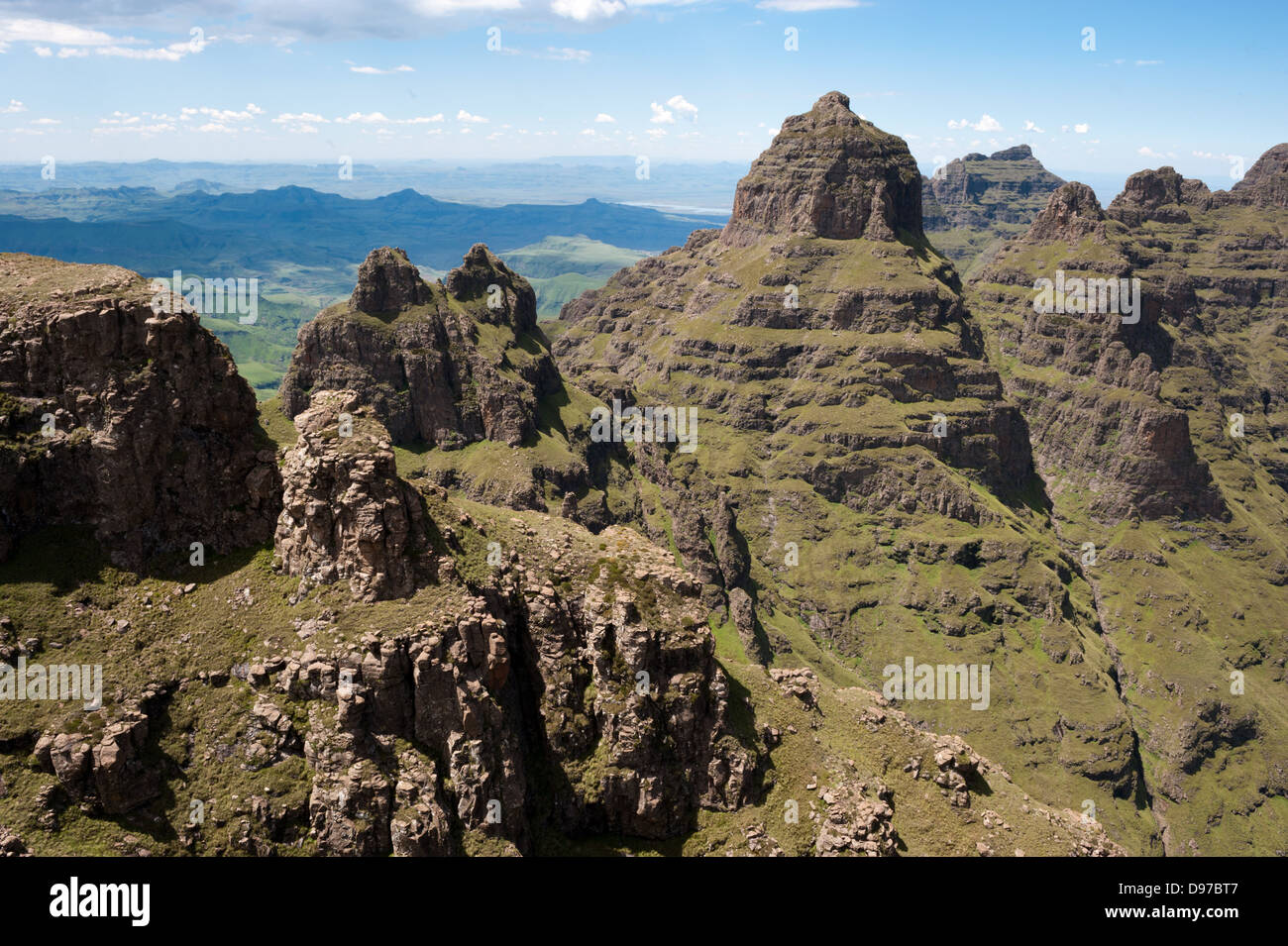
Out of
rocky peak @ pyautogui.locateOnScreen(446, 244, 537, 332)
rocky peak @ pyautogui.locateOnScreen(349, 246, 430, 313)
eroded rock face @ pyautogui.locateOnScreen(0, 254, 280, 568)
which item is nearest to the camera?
eroded rock face @ pyautogui.locateOnScreen(0, 254, 280, 568)

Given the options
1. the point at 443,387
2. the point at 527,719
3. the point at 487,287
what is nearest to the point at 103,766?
the point at 527,719

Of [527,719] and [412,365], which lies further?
[412,365]

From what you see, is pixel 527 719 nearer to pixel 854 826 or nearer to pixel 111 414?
pixel 854 826

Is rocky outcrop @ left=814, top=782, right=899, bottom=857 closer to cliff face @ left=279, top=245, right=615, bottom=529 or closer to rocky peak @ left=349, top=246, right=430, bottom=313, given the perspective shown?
cliff face @ left=279, top=245, right=615, bottom=529

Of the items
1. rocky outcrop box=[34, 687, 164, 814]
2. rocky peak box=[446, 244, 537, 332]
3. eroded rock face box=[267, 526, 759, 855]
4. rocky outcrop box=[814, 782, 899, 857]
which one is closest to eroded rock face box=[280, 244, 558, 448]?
rocky peak box=[446, 244, 537, 332]
